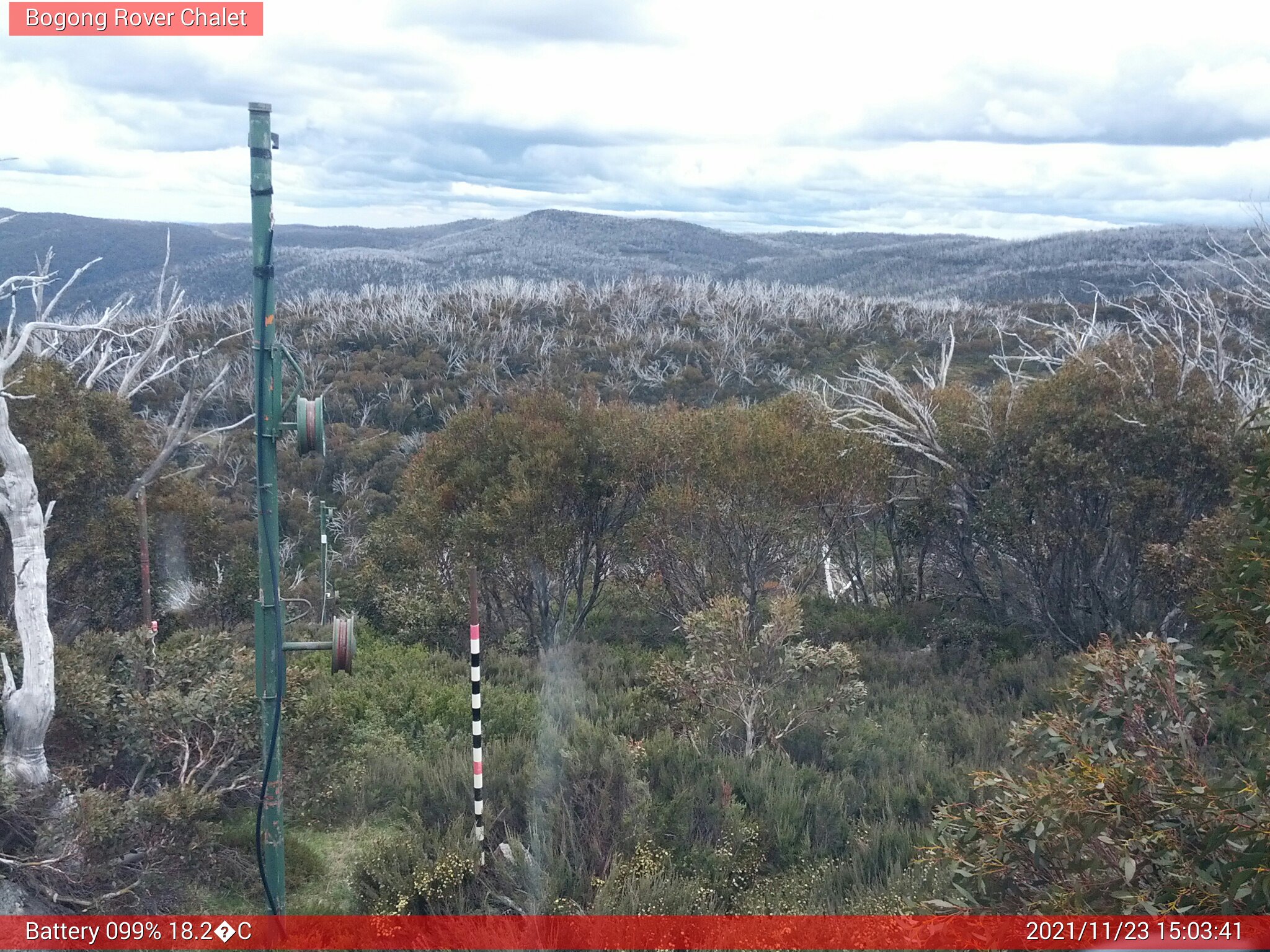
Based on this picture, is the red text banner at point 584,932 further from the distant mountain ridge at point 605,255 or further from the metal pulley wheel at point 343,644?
the distant mountain ridge at point 605,255

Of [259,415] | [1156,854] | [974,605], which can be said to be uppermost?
[259,415]

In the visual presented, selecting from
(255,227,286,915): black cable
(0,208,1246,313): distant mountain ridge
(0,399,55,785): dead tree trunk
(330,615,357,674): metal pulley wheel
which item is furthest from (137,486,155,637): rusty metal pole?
(0,208,1246,313): distant mountain ridge

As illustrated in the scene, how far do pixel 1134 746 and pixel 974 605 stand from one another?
35.8 feet

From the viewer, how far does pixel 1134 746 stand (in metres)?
4.65

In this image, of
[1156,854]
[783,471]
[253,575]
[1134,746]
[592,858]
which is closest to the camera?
[1156,854]

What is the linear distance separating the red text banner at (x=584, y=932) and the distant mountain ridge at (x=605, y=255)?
21.4 meters

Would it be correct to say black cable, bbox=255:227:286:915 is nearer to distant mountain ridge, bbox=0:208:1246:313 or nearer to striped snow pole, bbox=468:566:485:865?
striped snow pole, bbox=468:566:485:865

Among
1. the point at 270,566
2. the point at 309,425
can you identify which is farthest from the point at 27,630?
the point at 309,425

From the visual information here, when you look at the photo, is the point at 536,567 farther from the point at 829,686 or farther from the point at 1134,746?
the point at 1134,746

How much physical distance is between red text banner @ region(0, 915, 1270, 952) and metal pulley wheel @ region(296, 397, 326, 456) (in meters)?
2.46

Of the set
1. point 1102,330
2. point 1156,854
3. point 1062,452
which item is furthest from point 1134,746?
point 1102,330

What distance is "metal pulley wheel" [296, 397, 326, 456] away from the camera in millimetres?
4934

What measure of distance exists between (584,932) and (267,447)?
285 centimetres

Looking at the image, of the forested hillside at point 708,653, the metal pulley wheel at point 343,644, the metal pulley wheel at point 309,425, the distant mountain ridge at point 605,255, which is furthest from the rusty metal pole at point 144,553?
the distant mountain ridge at point 605,255
